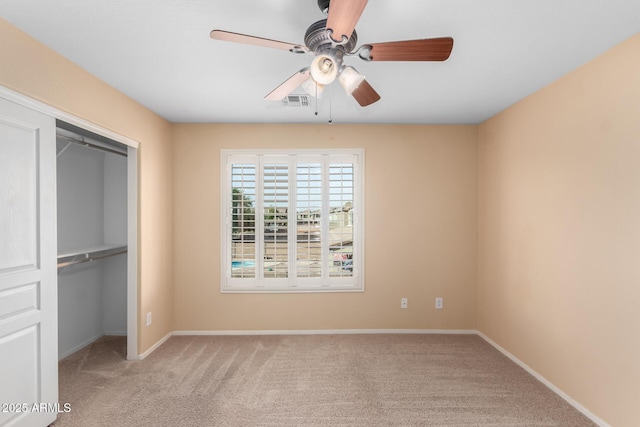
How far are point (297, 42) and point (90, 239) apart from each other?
10.3 feet

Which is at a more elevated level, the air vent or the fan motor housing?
the air vent

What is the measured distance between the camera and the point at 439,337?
3.77m

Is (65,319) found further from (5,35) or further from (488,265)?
(488,265)

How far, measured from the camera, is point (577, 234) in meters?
2.44

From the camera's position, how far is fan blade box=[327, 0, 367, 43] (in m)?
1.20

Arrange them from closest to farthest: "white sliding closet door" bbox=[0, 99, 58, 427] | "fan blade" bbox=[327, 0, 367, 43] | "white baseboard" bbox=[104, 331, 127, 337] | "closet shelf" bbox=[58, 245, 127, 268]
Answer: "fan blade" bbox=[327, 0, 367, 43], "white sliding closet door" bbox=[0, 99, 58, 427], "closet shelf" bbox=[58, 245, 127, 268], "white baseboard" bbox=[104, 331, 127, 337]

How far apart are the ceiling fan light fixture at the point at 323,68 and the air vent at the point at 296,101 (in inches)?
58.1

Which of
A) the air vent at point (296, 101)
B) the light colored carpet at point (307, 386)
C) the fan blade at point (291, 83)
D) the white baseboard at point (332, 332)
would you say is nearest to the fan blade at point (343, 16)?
the fan blade at point (291, 83)

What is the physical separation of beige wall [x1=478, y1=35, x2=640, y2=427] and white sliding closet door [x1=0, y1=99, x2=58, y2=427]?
3.67 m

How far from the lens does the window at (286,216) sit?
12.7 feet

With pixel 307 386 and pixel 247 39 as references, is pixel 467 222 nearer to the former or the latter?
pixel 307 386

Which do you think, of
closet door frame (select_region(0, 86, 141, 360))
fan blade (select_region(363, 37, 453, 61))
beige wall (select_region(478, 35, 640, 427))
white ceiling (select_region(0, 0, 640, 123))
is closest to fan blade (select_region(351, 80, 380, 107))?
fan blade (select_region(363, 37, 453, 61))

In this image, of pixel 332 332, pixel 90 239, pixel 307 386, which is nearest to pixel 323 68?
pixel 307 386

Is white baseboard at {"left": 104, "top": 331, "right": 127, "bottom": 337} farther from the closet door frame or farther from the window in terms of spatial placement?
the window
